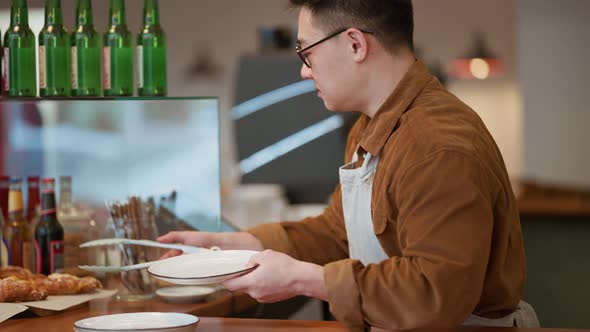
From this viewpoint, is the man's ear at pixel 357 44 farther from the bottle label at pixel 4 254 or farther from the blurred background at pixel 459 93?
the bottle label at pixel 4 254

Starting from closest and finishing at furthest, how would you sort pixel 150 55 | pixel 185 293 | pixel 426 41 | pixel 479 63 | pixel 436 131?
pixel 436 131, pixel 185 293, pixel 150 55, pixel 479 63, pixel 426 41

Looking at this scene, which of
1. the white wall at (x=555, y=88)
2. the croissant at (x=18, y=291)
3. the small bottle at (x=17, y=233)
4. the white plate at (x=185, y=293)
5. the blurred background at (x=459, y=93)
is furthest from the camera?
the white wall at (x=555, y=88)

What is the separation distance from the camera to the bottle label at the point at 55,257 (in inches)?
98.1

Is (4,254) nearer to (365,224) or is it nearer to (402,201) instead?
(365,224)

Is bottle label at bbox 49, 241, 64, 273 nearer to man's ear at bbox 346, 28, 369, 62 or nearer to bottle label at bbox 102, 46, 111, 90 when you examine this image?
bottle label at bbox 102, 46, 111, 90

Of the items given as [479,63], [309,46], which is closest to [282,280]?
[309,46]

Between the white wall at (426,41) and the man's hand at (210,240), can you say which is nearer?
the man's hand at (210,240)

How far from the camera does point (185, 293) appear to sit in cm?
244

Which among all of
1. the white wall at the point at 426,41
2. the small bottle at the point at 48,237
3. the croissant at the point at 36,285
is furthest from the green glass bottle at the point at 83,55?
the white wall at the point at 426,41

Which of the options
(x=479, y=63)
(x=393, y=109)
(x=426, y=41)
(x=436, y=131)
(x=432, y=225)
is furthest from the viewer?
(x=426, y=41)

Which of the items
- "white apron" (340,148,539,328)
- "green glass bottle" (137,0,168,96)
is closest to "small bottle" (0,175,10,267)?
"green glass bottle" (137,0,168,96)

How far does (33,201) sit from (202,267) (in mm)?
778

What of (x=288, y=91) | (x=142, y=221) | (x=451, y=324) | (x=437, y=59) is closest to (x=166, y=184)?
(x=142, y=221)

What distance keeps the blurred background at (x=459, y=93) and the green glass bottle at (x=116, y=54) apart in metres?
0.03
